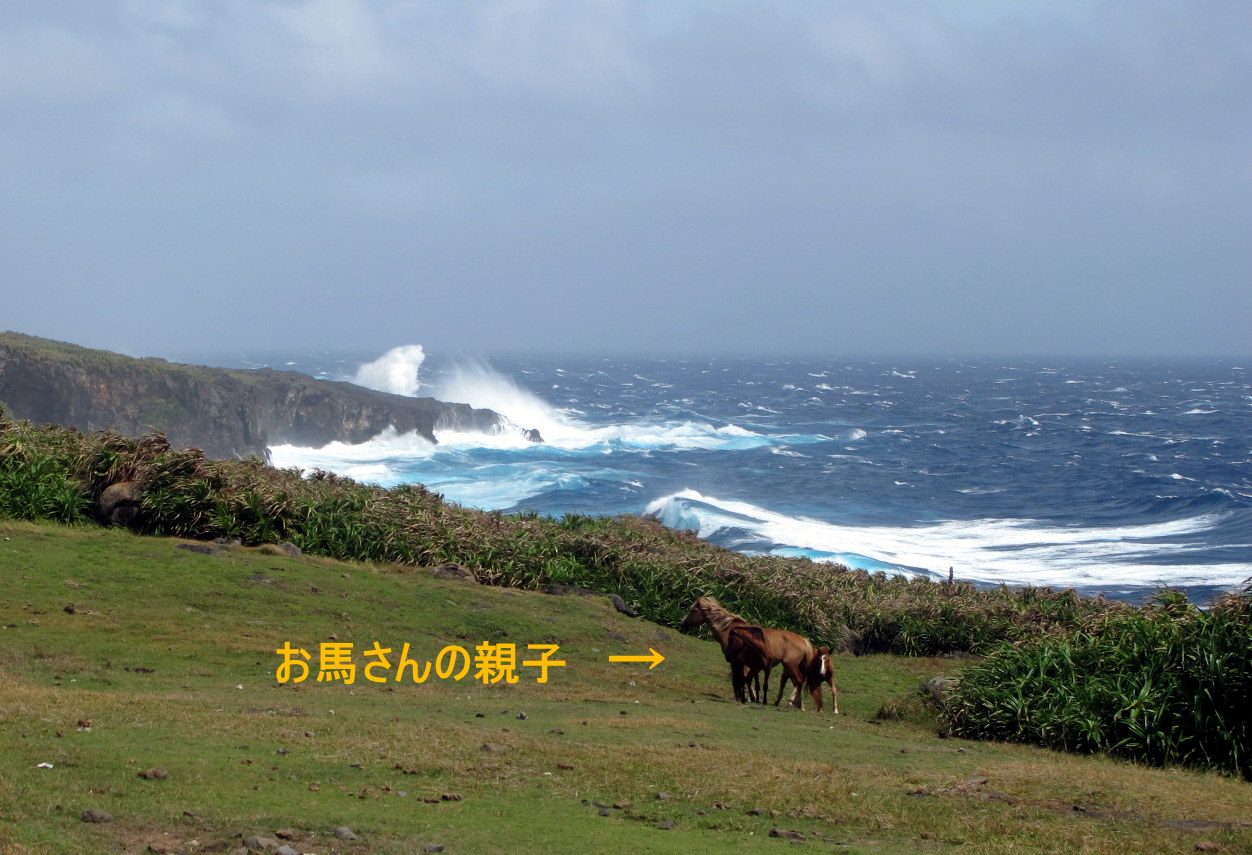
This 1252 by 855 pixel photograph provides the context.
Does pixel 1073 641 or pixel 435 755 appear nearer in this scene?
pixel 435 755

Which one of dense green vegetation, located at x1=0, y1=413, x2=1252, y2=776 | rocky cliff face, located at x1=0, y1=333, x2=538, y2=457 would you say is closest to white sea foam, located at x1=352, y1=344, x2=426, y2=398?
rocky cliff face, located at x1=0, y1=333, x2=538, y2=457

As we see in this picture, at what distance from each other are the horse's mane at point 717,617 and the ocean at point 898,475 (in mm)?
20716

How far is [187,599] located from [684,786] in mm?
9931

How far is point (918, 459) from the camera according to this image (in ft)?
240

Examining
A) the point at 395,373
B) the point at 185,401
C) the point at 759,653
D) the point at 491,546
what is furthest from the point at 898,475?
the point at 395,373

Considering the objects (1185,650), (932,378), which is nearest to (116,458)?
(1185,650)

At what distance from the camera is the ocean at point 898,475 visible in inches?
1673

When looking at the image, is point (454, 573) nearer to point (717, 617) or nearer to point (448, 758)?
point (717, 617)

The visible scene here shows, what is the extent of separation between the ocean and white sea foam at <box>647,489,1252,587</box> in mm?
139

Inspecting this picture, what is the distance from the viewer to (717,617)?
595 inches

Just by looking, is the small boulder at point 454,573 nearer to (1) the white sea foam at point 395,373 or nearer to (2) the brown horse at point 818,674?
(2) the brown horse at point 818,674

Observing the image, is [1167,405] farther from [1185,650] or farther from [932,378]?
[1185,650]

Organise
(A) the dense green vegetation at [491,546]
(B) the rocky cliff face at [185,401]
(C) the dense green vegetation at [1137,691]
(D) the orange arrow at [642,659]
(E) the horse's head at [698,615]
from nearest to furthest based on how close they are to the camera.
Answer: (C) the dense green vegetation at [1137,691] → (E) the horse's head at [698,615] → (D) the orange arrow at [642,659] → (A) the dense green vegetation at [491,546] → (B) the rocky cliff face at [185,401]

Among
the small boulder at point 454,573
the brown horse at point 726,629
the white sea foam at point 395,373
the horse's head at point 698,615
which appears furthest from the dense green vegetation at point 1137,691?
the white sea foam at point 395,373
